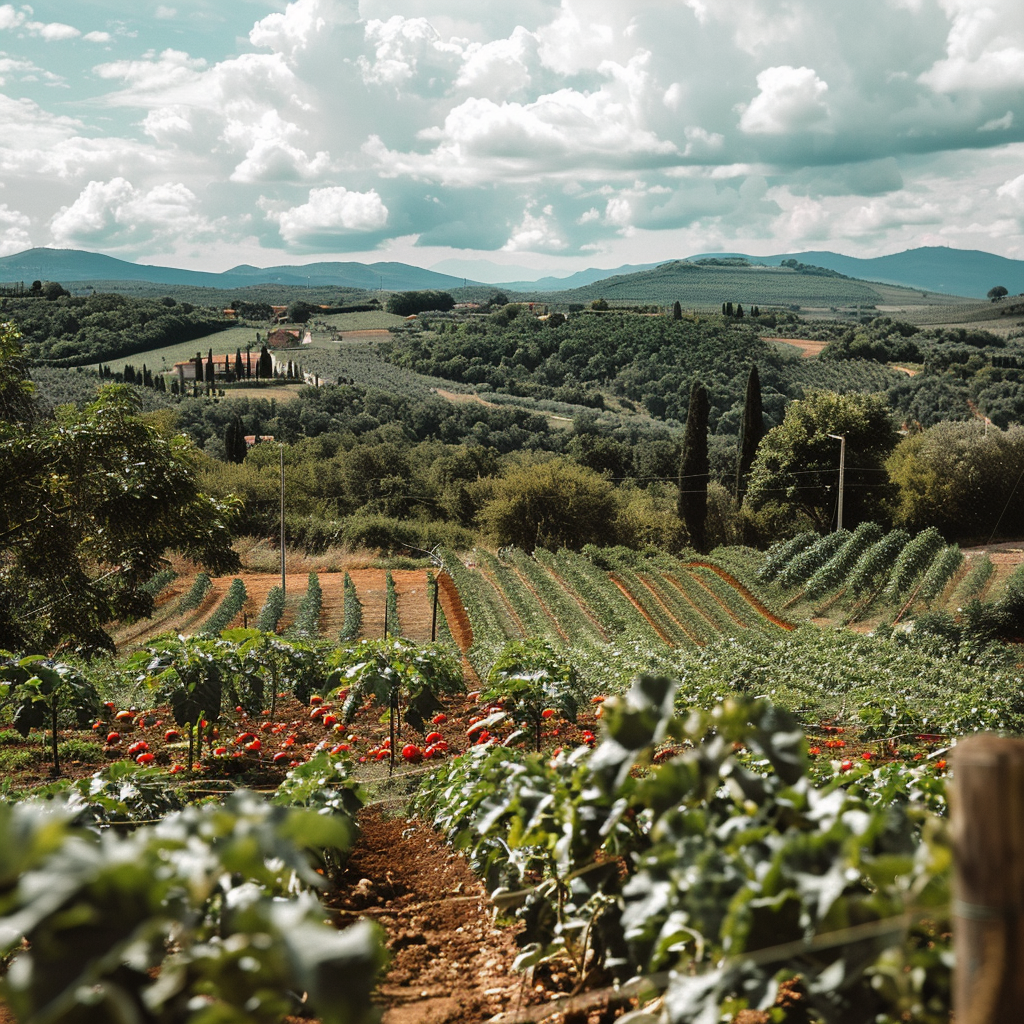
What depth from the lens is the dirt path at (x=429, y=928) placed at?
2969 millimetres

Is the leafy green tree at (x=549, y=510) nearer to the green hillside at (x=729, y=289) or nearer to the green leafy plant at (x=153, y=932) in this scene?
the green leafy plant at (x=153, y=932)

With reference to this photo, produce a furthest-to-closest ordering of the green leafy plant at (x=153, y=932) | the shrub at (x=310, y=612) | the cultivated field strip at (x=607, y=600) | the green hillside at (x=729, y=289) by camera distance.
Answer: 1. the green hillside at (x=729, y=289)
2. the shrub at (x=310, y=612)
3. the cultivated field strip at (x=607, y=600)
4. the green leafy plant at (x=153, y=932)

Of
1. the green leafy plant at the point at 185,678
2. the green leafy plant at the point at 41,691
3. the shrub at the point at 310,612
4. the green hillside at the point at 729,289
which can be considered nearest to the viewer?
the green leafy plant at the point at 41,691

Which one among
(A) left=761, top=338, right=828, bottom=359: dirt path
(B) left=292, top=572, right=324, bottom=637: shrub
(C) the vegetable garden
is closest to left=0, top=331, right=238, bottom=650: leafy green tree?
(C) the vegetable garden

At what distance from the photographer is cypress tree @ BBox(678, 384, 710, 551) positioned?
38250 millimetres

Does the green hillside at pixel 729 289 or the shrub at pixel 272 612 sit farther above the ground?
the green hillside at pixel 729 289

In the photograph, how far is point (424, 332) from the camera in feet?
359

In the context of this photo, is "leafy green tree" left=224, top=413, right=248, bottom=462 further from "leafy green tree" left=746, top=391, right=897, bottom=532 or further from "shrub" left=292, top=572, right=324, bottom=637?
"leafy green tree" left=746, top=391, right=897, bottom=532

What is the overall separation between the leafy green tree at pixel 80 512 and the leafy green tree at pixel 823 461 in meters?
29.4

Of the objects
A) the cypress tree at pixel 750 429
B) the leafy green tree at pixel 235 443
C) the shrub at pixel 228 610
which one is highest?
the cypress tree at pixel 750 429

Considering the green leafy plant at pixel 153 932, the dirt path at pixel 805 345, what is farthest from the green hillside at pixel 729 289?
the green leafy plant at pixel 153 932

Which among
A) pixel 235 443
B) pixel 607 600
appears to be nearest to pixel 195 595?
pixel 607 600

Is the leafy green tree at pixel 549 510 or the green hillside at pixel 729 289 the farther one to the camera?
the green hillside at pixel 729 289

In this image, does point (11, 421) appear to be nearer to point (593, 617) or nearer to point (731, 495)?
point (593, 617)
